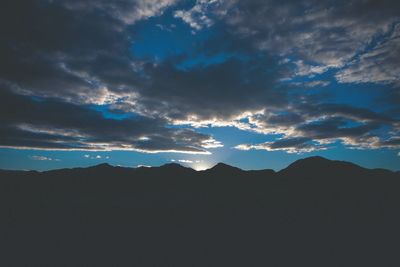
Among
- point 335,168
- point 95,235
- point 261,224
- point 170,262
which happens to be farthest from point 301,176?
point 95,235

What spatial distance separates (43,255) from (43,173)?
264ft

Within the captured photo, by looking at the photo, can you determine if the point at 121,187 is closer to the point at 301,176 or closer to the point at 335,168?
the point at 301,176

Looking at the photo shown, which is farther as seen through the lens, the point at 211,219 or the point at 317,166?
the point at 317,166

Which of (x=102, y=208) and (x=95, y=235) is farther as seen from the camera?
(x=102, y=208)

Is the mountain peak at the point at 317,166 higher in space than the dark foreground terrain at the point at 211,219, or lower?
higher

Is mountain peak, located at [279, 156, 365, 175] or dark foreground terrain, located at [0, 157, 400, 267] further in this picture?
mountain peak, located at [279, 156, 365, 175]

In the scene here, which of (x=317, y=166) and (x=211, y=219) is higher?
(x=317, y=166)

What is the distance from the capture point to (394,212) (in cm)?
7300

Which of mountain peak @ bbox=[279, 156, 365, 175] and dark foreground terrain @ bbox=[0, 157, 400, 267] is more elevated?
mountain peak @ bbox=[279, 156, 365, 175]

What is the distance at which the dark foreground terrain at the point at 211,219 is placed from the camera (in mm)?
57219

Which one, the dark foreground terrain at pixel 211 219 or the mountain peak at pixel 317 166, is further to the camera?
the mountain peak at pixel 317 166

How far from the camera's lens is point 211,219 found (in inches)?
2975

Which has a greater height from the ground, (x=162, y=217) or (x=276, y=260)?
(x=162, y=217)

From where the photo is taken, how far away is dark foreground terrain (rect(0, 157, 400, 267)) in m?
57.2
